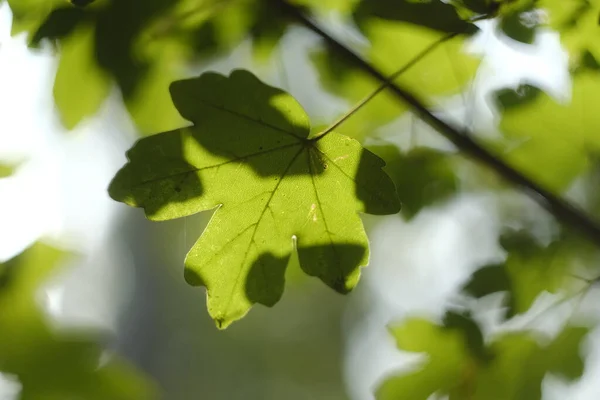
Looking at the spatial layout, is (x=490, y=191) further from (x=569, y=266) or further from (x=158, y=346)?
(x=158, y=346)

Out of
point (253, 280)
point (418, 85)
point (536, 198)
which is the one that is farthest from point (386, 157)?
point (253, 280)

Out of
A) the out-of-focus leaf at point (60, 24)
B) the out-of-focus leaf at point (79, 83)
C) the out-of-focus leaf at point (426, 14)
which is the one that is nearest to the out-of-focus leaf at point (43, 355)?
the out-of-focus leaf at point (79, 83)

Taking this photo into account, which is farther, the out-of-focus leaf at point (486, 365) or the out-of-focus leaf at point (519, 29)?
the out-of-focus leaf at point (486, 365)

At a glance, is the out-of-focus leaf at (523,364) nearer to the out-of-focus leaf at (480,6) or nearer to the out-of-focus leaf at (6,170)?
the out-of-focus leaf at (480,6)

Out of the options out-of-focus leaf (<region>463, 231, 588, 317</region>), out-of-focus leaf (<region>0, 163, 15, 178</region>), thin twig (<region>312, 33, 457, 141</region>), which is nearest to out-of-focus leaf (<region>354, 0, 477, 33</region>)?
thin twig (<region>312, 33, 457, 141</region>)

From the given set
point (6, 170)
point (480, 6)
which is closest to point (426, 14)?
point (480, 6)

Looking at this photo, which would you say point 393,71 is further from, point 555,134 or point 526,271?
point 526,271

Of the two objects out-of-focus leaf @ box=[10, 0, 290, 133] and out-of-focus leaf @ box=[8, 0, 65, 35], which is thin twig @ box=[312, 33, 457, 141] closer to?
out-of-focus leaf @ box=[10, 0, 290, 133]
